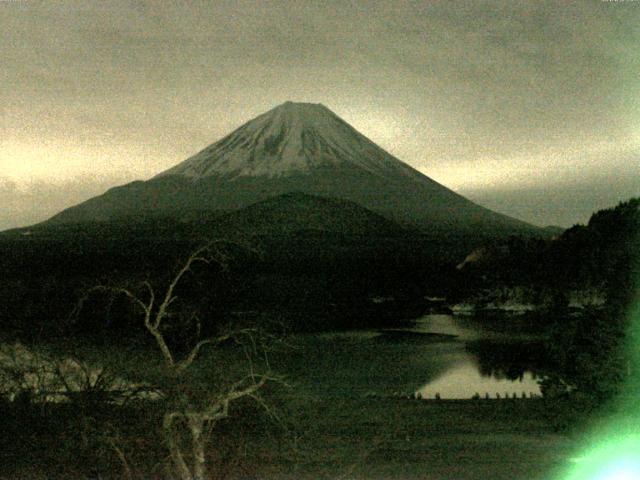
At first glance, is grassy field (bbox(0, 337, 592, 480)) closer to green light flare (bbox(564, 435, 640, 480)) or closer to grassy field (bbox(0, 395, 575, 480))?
grassy field (bbox(0, 395, 575, 480))

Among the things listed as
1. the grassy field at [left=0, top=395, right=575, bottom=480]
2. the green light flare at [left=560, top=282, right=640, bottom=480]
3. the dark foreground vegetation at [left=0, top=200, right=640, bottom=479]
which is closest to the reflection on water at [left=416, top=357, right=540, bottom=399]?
the dark foreground vegetation at [left=0, top=200, right=640, bottom=479]

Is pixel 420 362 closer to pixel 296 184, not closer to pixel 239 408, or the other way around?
pixel 239 408

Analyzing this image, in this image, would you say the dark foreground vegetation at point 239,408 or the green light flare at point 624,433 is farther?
the green light flare at point 624,433

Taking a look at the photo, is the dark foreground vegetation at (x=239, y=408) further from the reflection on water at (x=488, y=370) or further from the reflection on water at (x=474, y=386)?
the reflection on water at (x=488, y=370)

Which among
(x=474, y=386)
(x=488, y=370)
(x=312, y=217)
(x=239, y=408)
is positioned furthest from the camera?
(x=312, y=217)

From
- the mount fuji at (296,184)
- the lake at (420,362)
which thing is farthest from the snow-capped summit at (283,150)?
the lake at (420,362)

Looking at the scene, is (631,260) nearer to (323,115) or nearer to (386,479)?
(386,479)

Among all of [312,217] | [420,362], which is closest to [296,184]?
[312,217]
